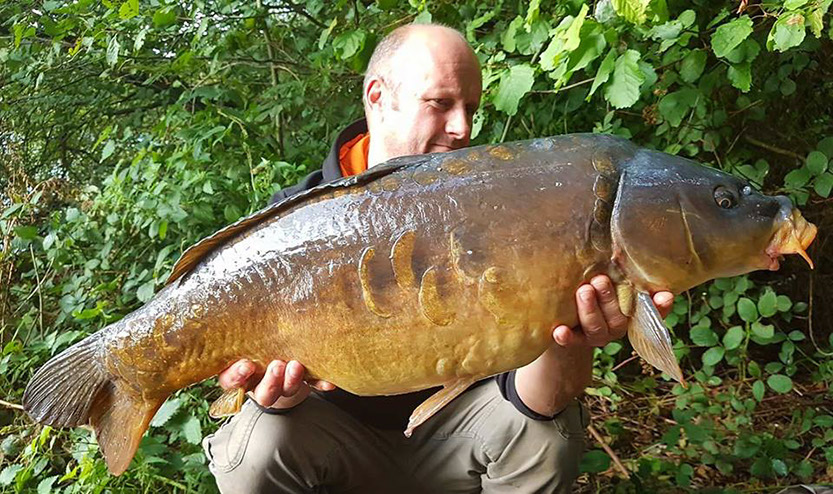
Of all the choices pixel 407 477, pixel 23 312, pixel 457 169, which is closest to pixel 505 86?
pixel 457 169

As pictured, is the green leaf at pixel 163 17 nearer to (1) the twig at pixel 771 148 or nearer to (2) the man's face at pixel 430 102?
(2) the man's face at pixel 430 102

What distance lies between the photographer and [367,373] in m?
1.14

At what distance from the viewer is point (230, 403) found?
1236 millimetres

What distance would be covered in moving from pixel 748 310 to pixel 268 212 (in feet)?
5.48

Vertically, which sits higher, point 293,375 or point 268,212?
point 268,212

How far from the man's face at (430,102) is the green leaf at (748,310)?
1.08 metres

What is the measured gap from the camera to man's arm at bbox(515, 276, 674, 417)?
1079 mm

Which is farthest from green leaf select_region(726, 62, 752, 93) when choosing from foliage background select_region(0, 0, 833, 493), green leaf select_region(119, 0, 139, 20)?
green leaf select_region(119, 0, 139, 20)

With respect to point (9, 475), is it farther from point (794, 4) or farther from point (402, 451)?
point (794, 4)

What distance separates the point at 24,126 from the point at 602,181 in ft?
11.8

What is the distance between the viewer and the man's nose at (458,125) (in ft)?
5.81

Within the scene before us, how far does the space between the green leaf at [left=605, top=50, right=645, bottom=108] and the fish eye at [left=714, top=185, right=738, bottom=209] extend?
2.18 feet

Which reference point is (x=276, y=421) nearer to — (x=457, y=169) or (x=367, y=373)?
(x=367, y=373)

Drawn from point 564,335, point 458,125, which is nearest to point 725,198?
point 564,335
